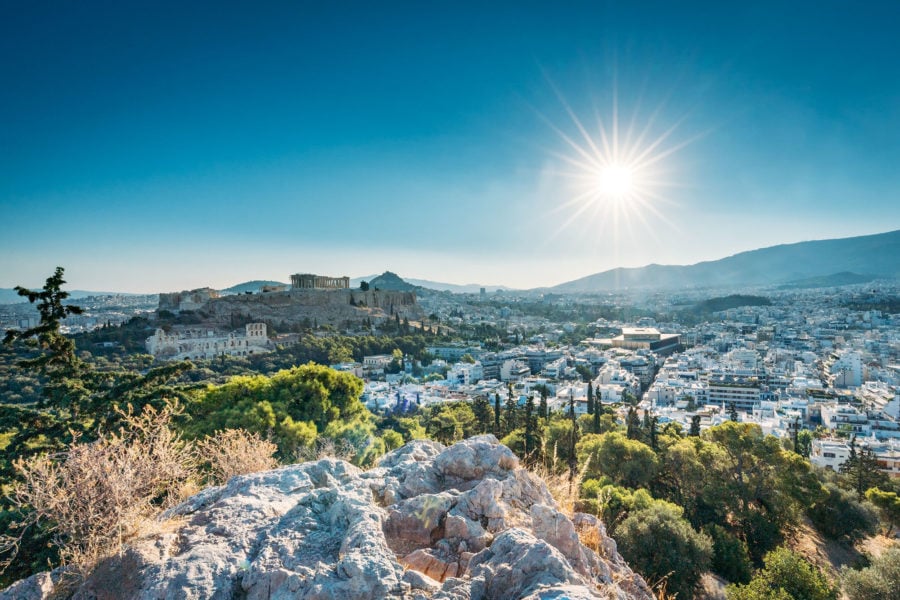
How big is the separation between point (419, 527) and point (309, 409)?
9.17 meters

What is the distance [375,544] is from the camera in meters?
2.97

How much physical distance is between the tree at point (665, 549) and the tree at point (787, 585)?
3.17 ft

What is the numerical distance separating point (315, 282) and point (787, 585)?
244 feet

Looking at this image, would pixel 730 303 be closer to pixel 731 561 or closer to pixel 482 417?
pixel 482 417

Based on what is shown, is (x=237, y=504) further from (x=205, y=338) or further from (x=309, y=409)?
(x=205, y=338)

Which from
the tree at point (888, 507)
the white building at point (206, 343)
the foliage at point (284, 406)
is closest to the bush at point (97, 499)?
the foliage at point (284, 406)

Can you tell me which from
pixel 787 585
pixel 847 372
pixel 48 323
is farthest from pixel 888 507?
pixel 847 372

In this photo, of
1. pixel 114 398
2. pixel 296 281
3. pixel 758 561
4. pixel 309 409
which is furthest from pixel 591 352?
pixel 114 398

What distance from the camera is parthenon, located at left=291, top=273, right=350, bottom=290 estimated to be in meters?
74.4

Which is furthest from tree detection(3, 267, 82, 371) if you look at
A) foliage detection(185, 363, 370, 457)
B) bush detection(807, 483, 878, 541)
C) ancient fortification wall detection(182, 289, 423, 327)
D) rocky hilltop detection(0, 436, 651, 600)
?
ancient fortification wall detection(182, 289, 423, 327)

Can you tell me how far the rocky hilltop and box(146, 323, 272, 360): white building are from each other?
44588 millimetres

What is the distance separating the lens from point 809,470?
13.9 m

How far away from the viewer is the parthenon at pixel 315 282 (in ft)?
244

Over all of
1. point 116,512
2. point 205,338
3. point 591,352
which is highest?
point 116,512
